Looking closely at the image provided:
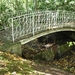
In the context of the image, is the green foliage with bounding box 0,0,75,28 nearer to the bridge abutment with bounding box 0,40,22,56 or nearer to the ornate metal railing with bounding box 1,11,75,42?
the ornate metal railing with bounding box 1,11,75,42

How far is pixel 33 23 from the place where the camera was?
9.93 metres

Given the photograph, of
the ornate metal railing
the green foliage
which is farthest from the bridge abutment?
the green foliage

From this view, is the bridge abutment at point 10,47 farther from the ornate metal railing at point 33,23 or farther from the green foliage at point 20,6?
the green foliage at point 20,6

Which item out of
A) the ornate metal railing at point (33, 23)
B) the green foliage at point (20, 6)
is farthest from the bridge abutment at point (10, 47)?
the green foliage at point (20, 6)

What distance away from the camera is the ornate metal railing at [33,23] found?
934 centimetres

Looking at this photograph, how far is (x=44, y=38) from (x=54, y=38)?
980mm

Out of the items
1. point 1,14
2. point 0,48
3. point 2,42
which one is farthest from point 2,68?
point 1,14

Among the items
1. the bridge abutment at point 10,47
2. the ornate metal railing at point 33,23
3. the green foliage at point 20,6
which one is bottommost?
the bridge abutment at point 10,47

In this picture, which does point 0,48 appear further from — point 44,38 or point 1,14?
point 44,38

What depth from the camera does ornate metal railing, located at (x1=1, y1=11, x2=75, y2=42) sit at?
934 centimetres

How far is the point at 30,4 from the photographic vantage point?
1727 centimetres

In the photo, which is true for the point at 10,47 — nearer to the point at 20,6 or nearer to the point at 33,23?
the point at 33,23

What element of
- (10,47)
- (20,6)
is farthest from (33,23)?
(20,6)

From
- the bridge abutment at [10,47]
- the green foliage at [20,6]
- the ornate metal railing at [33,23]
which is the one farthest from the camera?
the green foliage at [20,6]
